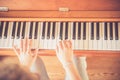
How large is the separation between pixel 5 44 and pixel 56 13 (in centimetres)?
48

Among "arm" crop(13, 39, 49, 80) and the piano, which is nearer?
"arm" crop(13, 39, 49, 80)

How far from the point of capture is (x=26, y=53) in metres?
2.03

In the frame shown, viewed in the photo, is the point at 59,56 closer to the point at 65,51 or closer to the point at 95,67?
the point at 65,51

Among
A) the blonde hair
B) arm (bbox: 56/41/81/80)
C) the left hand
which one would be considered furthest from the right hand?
the blonde hair

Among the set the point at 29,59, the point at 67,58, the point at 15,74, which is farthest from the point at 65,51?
the point at 15,74

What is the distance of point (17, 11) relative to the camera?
2.32m

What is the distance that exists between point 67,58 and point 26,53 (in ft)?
0.96

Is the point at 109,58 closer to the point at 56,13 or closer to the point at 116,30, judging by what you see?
the point at 116,30

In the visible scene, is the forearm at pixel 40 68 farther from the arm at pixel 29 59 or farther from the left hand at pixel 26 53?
the left hand at pixel 26 53

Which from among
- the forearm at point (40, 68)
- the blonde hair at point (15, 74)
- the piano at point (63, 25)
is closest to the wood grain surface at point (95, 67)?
the forearm at point (40, 68)

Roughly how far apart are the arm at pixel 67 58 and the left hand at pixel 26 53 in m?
0.19

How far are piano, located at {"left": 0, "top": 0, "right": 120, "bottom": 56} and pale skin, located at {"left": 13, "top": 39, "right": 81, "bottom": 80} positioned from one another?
69 millimetres

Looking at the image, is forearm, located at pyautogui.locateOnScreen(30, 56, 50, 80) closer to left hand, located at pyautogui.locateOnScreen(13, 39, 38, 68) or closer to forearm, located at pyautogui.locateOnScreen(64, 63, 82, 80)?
left hand, located at pyautogui.locateOnScreen(13, 39, 38, 68)

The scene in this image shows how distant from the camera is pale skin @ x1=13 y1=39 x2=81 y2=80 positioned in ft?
6.52
